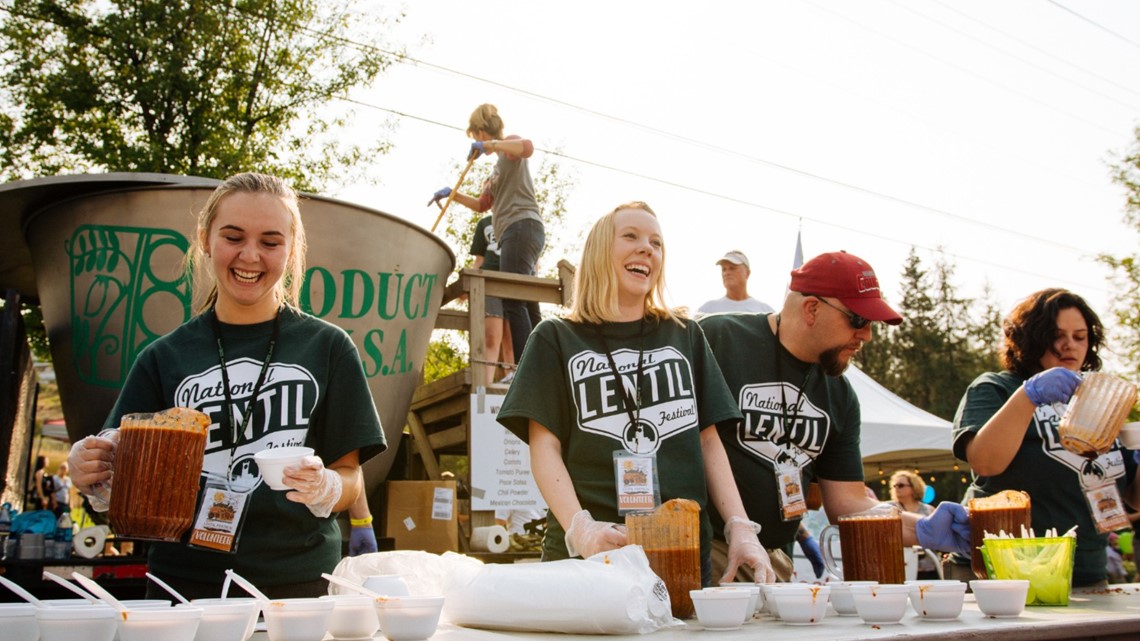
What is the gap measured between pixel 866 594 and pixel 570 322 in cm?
118

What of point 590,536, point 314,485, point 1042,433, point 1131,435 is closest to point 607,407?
point 590,536

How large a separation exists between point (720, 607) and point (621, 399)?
0.93 meters

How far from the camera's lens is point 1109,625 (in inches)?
68.9

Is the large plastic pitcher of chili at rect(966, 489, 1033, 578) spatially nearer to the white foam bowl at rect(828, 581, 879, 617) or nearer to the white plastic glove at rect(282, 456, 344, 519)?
the white foam bowl at rect(828, 581, 879, 617)

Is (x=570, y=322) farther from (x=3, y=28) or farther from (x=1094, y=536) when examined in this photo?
(x=3, y=28)

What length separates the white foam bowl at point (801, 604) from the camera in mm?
1694

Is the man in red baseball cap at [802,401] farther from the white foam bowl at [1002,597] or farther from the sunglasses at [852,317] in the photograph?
the white foam bowl at [1002,597]

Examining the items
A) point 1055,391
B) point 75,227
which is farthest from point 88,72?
point 1055,391

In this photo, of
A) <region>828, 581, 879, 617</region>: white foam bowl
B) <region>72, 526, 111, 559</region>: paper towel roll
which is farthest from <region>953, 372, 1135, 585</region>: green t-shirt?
<region>72, 526, 111, 559</region>: paper towel roll

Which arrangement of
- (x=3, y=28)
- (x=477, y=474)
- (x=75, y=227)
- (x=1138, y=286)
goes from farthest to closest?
(x=1138, y=286) → (x=3, y=28) → (x=477, y=474) → (x=75, y=227)

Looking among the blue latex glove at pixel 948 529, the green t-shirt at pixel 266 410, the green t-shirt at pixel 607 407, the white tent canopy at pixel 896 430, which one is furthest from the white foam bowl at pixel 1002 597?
the white tent canopy at pixel 896 430

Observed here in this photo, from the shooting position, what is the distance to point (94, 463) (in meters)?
1.94

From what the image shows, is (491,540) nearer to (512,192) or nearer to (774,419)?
(512,192)

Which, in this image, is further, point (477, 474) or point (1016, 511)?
point (477, 474)
